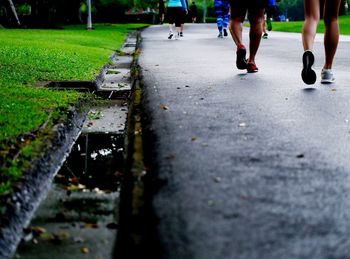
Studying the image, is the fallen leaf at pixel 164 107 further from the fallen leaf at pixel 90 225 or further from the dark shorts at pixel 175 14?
the dark shorts at pixel 175 14

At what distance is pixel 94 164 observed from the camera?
4016mm

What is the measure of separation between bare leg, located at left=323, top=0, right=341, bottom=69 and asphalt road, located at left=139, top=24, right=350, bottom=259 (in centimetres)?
46

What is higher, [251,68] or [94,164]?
[94,164]

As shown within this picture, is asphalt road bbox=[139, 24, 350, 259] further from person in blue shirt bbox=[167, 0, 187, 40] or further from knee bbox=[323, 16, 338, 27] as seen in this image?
person in blue shirt bbox=[167, 0, 187, 40]

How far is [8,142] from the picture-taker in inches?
148

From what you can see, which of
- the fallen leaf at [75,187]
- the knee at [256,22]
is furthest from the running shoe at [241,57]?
the fallen leaf at [75,187]

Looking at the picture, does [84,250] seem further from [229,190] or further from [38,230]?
[229,190]

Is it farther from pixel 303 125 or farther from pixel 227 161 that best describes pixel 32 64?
pixel 227 161

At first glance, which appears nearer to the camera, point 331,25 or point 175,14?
point 331,25

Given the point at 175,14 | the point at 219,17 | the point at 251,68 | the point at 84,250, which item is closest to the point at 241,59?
the point at 251,68

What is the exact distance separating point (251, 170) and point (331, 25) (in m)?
3.83

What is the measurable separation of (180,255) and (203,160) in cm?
132

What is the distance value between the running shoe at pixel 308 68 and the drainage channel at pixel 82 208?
2.46 m

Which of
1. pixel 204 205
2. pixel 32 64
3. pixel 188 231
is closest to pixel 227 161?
pixel 204 205
